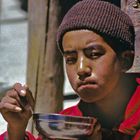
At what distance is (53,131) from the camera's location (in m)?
1.78

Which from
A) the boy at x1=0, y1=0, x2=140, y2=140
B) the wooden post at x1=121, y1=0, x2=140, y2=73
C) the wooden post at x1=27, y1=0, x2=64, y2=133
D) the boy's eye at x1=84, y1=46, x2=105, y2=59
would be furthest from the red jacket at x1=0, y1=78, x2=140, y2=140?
the wooden post at x1=27, y1=0, x2=64, y2=133

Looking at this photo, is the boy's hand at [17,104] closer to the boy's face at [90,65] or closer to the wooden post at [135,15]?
the boy's face at [90,65]

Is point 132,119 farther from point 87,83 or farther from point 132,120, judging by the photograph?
point 87,83

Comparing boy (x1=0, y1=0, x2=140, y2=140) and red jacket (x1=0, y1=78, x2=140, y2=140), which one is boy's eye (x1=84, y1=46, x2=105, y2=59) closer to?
boy (x1=0, y1=0, x2=140, y2=140)

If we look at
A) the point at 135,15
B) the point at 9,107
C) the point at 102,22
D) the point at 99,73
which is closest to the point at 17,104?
the point at 9,107

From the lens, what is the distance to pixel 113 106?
1.96m

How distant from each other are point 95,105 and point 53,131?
25 centimetres

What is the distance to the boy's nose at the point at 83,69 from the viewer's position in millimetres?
1770

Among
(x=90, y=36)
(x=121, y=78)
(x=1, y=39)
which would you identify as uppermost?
(x=90, y=36)

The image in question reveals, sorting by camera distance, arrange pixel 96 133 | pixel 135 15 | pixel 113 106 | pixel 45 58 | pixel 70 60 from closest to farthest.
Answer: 1. pixel 96 133
2. pixel 70 60
3. pixel 113 106
4. pixel 135 15
5. pixel 45 58

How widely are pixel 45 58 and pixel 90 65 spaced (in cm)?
127

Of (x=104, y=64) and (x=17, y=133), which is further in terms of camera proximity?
(x=17, y=133)

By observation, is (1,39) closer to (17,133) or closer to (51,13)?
(51,13)

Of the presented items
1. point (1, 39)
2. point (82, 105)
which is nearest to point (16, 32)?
point (1, 39)
